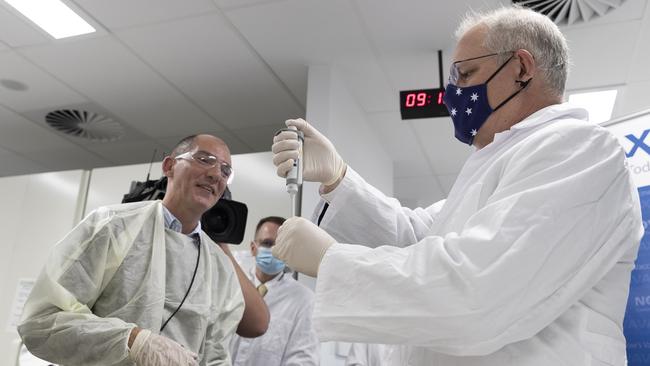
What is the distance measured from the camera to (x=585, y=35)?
9.18 feet

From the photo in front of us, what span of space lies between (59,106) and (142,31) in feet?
4.50

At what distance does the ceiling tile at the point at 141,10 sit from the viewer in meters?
2.59

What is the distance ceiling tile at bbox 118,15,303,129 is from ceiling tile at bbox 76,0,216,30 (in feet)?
0.22

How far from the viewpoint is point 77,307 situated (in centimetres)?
127

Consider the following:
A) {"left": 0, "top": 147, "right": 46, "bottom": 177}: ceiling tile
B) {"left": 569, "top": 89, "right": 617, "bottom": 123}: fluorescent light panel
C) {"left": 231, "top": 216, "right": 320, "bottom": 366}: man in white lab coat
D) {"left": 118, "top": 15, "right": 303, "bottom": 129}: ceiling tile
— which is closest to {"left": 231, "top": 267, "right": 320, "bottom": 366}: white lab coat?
{"left": 231, "top": 216, "right": 320, "bottom": 366}: man in white lab coat

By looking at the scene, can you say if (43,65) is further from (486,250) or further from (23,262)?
(486,250)

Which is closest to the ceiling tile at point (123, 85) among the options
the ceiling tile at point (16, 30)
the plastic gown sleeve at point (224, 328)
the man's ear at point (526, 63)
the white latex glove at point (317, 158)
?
the ceiling tile at point (16, 30)

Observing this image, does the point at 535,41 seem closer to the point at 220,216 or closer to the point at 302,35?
the point at 220,216

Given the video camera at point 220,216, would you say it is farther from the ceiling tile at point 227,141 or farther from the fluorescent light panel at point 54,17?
the ceiling tile at point 227,141

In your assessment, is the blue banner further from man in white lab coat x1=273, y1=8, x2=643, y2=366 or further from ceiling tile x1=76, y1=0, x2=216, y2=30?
ceiling tile x1=76, y1=0, x2=216, y2=30

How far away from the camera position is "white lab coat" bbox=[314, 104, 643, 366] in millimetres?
695

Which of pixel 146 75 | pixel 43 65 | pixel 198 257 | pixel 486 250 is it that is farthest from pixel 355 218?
pixel 43 65

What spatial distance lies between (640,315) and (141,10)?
2.59m

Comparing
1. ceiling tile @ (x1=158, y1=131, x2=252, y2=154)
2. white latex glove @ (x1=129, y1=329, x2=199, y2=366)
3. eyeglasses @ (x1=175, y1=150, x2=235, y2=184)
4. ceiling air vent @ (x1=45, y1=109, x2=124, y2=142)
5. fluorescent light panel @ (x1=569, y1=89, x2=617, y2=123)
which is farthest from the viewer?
ceiling tile @ (x1=158, y1=131, x2=252, y2=154)
